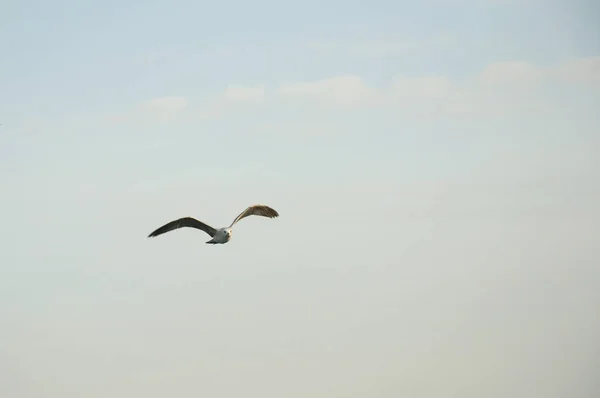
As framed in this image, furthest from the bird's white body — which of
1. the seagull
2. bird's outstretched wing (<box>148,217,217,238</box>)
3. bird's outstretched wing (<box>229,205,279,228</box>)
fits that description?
bird's outstretched wing (<box>229,205,279,228</box>)

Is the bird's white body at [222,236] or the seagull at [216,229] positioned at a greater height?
the seagull at [216,229]

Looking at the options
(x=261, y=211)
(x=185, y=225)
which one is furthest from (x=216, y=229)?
(x=261, y=211)

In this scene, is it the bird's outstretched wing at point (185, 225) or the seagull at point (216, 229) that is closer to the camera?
the seagull at point (216, 229)

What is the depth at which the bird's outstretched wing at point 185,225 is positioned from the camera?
55.9m

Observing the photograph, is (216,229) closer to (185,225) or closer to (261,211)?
(185,225)

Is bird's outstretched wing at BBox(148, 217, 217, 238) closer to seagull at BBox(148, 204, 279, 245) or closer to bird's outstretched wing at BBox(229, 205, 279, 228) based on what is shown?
seagull at BBox(148, 204, 279, 245)

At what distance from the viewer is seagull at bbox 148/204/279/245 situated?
178 ft

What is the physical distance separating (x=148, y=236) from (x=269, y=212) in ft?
31.2

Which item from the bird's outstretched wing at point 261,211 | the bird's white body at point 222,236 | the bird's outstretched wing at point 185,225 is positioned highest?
the bird's outstretched wing at point 261,211

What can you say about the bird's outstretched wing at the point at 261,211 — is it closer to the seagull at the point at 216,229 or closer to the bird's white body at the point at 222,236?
the seagull at the point at 216,229

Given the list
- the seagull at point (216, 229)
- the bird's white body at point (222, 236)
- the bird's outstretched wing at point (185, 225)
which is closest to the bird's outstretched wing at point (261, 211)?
the seagull at point (216, 229)

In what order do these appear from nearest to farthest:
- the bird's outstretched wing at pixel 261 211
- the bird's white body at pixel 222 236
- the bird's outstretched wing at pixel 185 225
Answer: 1. the bird's white body at pixel 222 236
2. the bird's outstretched wing at pixel 185 225
3. the bird's outstretched wing at pixel 261 211

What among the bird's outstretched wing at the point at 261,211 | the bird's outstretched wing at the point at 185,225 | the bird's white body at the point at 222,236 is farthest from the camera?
the bird's outstretched wing at the point at 261,211

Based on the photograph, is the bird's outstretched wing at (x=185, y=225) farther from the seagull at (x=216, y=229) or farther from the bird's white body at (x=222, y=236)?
the bird's white body at (x=222, y=236)
